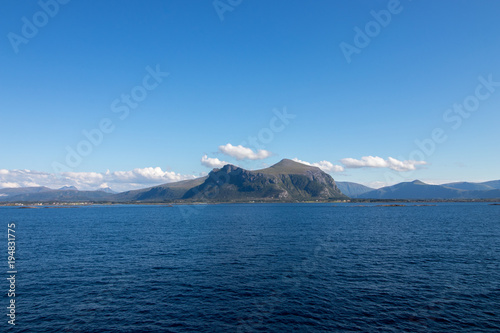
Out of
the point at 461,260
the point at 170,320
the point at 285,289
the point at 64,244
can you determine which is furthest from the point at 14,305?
the point at 461,260

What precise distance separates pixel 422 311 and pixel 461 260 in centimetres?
3856

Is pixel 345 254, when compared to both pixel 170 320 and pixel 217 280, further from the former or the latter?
pixel 170 320

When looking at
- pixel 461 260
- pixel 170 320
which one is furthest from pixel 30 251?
pixel 461 260

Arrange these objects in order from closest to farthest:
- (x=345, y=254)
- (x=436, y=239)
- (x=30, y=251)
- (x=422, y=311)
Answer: (x=422, y=311), (x=345, y=254), (x=30, y=251), (x=436, y=239)

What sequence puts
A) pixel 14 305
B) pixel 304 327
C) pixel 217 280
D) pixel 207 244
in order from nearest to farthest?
Answer: 1. pixel 304 327
2. pixel 14 305
3. pixel 217 280
4. pixel 207 244

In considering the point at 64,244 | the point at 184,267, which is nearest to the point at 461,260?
the point at 184,267

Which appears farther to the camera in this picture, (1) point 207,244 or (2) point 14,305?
(1) point 207,244

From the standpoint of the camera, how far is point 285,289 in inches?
1884

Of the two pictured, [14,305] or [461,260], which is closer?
[14,305]

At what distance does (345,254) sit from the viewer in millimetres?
74875

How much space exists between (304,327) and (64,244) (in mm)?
92264

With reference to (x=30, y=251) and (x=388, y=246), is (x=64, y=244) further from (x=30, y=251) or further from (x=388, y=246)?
(x=388, y=246)

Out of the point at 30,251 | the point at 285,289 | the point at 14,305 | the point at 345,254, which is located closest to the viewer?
the point at 14,305

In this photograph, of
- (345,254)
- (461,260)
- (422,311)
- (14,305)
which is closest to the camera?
(422,311)
